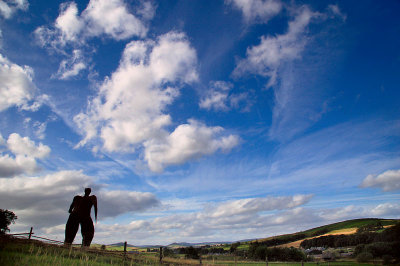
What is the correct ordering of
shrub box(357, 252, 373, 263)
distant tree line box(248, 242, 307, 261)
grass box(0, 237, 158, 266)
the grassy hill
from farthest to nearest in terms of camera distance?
the grassy hill < distant tree line box(248, 242, 307, 261) < shrub box(357, 252, 373, 263) < grass box(0, 237, 158, 266)

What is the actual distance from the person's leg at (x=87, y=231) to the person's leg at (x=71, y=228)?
45 centimetres

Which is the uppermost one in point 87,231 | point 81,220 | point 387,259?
point 81,220

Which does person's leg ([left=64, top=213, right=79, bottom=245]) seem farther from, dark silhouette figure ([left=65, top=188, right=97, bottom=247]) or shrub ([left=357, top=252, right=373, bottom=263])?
shrub ([left=357, top=252, right=373, bottom=263])

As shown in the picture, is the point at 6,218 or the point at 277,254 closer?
the point at 6,218

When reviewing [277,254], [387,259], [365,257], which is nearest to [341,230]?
[277,254]

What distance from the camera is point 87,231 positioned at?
709 inches

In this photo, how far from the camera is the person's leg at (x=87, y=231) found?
17844 millimetres

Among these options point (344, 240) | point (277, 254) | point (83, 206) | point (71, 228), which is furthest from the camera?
point (344, 240)

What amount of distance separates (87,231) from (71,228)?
1091mm

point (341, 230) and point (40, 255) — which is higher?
point (40, 255)

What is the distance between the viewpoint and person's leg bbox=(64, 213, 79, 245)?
17453 mm

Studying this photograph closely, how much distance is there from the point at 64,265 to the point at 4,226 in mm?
53715

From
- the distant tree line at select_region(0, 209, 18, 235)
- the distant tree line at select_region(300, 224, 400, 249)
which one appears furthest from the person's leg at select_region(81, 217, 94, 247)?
the distant tree line at select_region(300, 224, 400, 249)

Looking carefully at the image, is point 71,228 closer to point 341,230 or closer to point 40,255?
point 40,255
